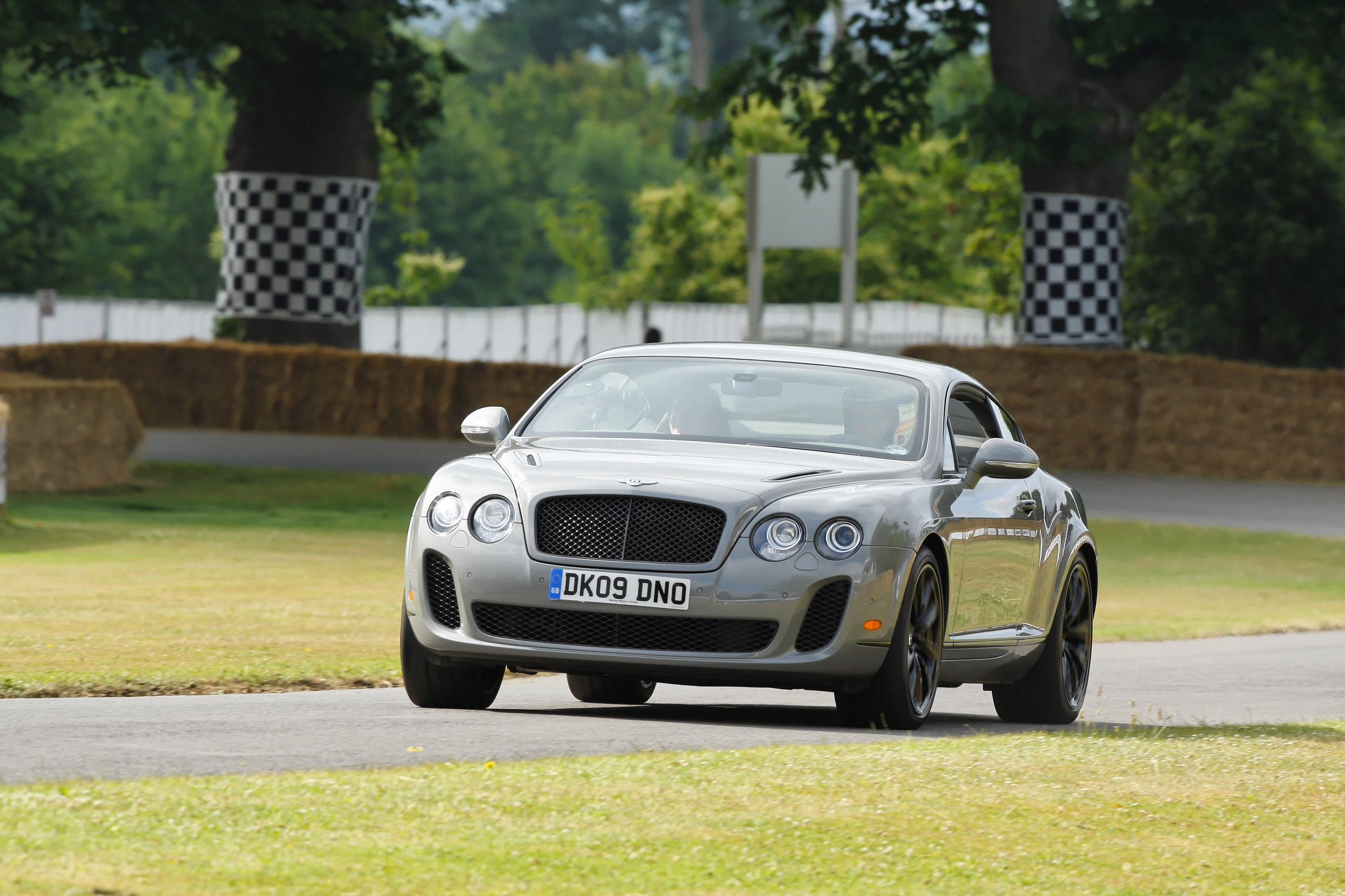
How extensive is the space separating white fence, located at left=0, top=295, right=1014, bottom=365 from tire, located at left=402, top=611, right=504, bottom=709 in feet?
169

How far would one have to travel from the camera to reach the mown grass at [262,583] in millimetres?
11641

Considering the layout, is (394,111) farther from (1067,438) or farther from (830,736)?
(830,736)

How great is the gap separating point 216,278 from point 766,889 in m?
84.4

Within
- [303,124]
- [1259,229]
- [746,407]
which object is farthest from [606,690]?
[1259,229]

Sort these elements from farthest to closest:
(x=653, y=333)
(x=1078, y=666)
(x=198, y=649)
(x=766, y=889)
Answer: (x=653, y=333) < (x=198, y=649) < (x=1078, y=666) < (x=766, y=889)

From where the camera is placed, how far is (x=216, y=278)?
88125 millimetres

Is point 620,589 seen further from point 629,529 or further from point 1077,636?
point 1077,636

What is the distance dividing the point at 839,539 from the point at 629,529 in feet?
2.52

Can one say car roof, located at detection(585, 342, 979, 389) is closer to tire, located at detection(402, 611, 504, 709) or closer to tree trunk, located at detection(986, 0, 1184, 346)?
tire, located at detection(402, 611, 504, 709)

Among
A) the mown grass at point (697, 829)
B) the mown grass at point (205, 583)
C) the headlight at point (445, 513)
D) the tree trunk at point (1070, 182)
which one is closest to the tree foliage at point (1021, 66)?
the tree trunk at point (1070, 182)

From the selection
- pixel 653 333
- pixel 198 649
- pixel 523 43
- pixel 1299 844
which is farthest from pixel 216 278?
pixel 1299 844

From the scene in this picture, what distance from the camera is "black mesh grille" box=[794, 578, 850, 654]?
888 centimetres

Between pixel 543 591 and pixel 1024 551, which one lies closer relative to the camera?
pixel 543 591

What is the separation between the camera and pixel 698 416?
9953mm
